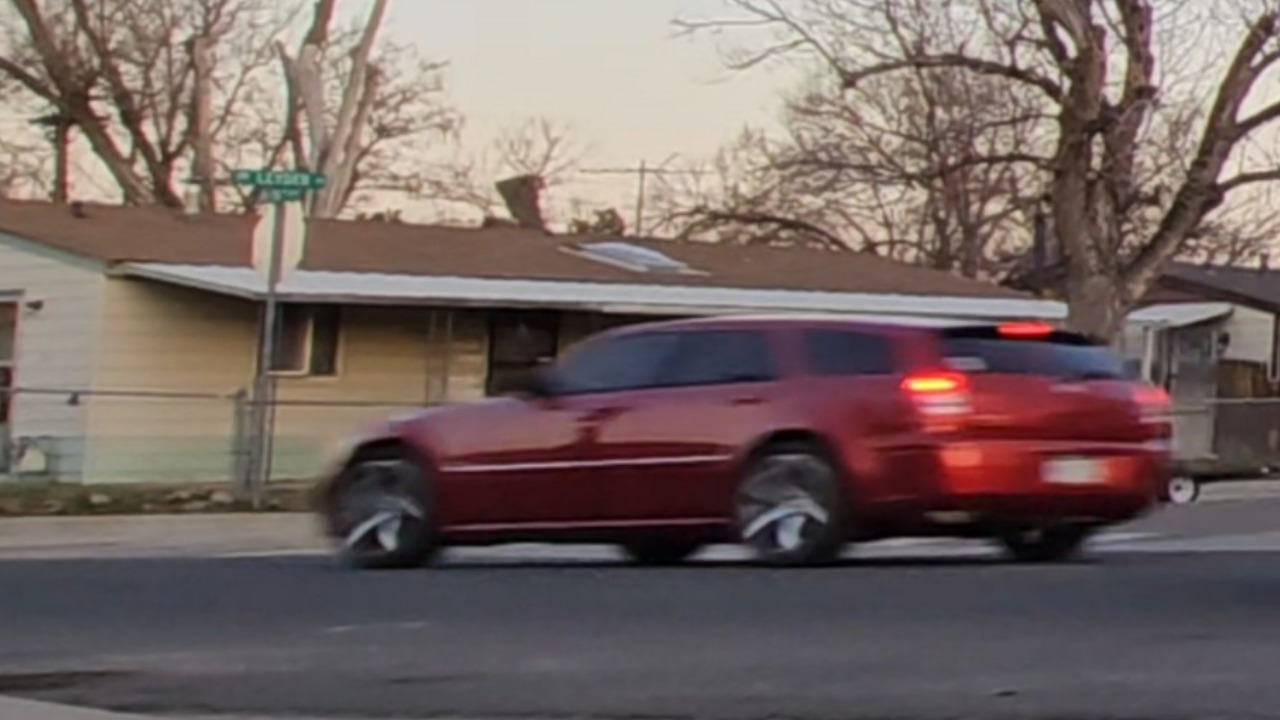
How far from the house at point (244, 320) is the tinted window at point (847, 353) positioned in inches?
429

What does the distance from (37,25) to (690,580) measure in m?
30.8

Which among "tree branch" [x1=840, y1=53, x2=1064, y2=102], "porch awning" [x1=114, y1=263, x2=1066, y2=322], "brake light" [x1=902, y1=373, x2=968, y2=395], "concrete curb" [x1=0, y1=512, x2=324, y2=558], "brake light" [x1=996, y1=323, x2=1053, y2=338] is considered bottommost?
"concrete curb" [x1=0, y1=512, x2=324, y2=558]

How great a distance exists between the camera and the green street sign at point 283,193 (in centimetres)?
2161

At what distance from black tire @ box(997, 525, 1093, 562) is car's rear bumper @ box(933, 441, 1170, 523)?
0.46 m

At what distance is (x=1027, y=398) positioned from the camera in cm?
1390

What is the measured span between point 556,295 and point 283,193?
24.3 ft

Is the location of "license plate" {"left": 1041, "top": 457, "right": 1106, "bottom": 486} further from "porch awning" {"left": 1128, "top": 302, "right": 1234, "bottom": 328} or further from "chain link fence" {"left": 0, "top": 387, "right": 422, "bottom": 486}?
"porch awning" {"left": 1128, "top": 302, "right": 1234, "bottom": 328}

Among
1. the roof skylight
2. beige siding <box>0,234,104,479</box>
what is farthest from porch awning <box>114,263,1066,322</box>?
the roof skylight

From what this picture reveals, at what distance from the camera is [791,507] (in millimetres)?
14000

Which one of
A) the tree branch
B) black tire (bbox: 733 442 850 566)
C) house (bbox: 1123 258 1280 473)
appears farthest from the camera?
house (bbox: 1123 258 1280 473)

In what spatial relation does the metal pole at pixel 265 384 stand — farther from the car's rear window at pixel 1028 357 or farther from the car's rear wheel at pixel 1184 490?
the car's rear window at pixel 1028 357

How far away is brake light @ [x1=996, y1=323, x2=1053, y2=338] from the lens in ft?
46.6

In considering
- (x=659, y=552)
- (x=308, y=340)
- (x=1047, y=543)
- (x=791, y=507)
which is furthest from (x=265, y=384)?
(x=791, y=507)

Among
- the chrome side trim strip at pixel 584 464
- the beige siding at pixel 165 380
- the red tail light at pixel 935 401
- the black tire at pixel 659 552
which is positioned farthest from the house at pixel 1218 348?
the red tail light at pixel 935 401
